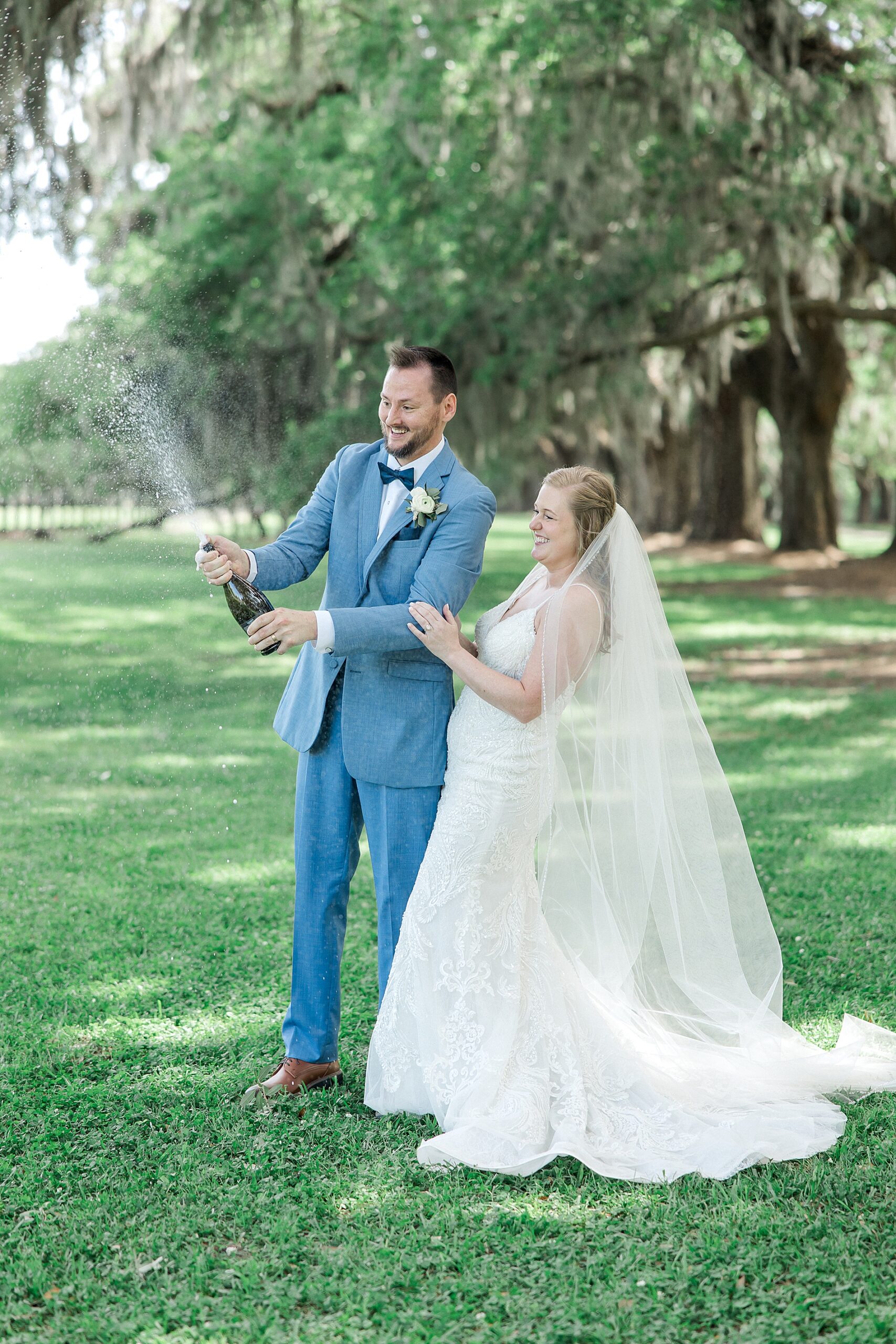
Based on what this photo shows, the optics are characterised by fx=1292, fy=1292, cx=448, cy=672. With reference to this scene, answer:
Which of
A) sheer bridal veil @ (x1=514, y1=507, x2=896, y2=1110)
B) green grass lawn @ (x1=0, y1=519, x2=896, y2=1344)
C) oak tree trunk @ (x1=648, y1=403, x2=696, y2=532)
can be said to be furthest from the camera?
oak tree trunk @ (x1=648, y1=403, x2=696, y2=532)

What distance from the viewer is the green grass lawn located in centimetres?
281

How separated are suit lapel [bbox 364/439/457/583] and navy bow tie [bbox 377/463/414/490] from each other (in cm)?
3

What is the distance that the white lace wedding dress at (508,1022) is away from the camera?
352cm

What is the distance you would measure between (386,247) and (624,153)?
3.35 metres

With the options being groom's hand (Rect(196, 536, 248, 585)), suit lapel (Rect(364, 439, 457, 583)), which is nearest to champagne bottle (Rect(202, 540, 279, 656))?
groom's hand (Rect(196, 536, 248, 585))

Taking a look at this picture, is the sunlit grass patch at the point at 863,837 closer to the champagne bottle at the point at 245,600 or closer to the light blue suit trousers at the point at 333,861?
the light blue suit trousers at the point at 333,861

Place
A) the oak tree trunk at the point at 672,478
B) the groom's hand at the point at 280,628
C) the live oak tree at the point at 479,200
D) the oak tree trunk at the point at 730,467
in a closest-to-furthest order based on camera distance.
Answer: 1. the groom's hand at the point at 280,628
2. the live oak tree at the point at 479,200
3. the oak tree trunk at the point at 730,467
4. the oak tree trunk at the point at 672,478

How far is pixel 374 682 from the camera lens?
12.2ft

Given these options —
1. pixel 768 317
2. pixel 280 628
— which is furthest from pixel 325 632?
pixel 768 317

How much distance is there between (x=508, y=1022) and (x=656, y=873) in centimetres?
67

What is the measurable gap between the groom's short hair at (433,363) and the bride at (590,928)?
42 centimetres

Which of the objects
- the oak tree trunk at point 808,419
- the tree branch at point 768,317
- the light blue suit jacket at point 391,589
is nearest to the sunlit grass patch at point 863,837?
the light blue suit jacket at point 391,589

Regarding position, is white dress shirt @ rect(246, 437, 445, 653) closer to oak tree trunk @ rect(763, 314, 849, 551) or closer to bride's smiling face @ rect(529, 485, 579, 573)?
bride's smiling face @ rect(529, 485, 579, 573)

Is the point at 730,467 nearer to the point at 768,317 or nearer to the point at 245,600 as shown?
the point at 768,317
